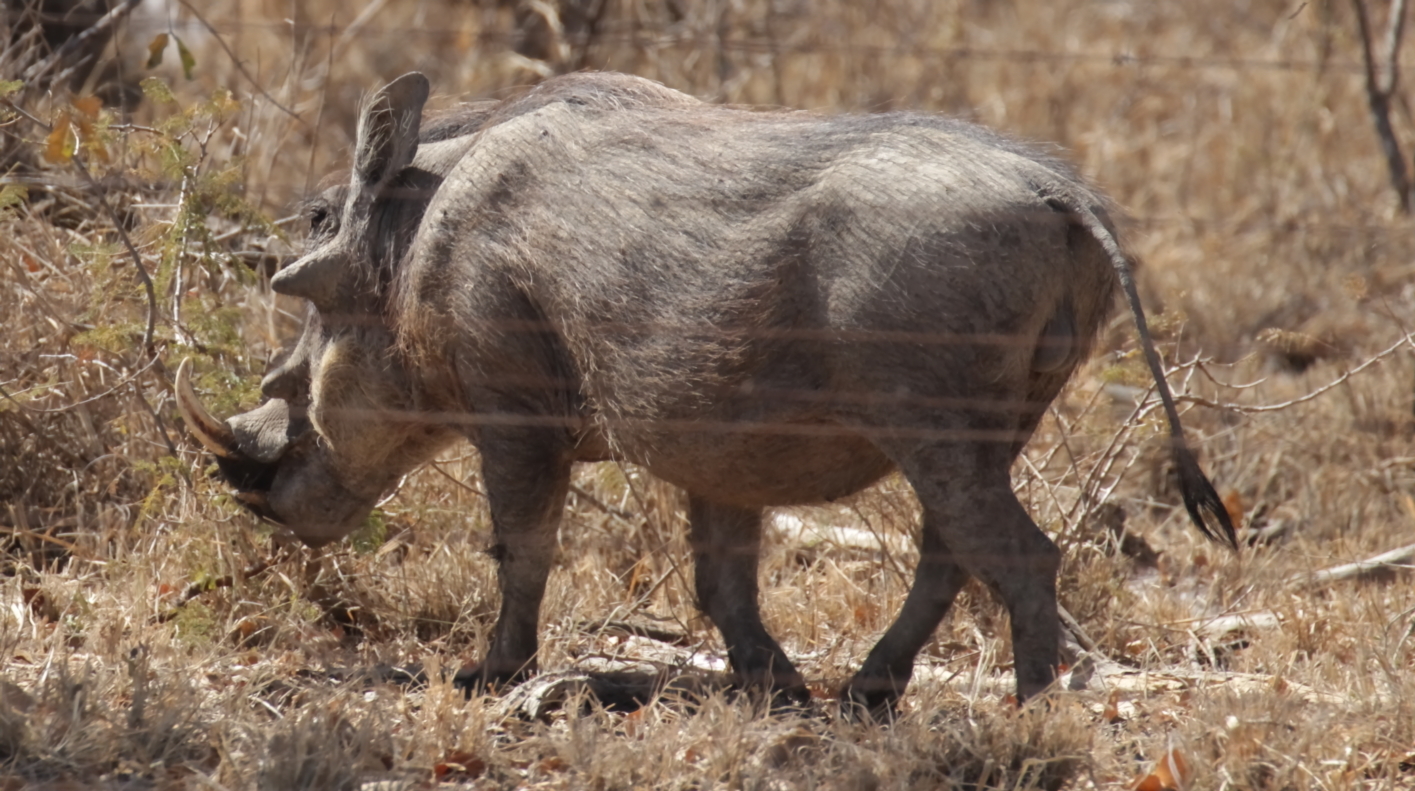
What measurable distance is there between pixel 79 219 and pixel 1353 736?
4.01 m

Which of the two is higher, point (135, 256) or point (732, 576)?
point (135, 256)

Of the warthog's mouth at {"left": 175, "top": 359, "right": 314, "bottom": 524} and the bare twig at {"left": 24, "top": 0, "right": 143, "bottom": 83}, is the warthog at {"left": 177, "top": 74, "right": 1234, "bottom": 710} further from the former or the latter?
the bare twig at {"left": 24, "top": 0, "right": 143, "bottom": 83}

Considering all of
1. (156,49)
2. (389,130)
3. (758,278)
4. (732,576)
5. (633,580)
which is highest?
(156,49)

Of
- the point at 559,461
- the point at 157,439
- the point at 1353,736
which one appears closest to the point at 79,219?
the point at 157,439

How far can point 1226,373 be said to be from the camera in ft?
18.4

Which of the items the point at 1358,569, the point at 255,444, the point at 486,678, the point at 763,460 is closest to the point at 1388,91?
the point at 1358,569

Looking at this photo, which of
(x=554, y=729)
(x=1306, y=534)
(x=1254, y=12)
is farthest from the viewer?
(x=1254, y=12)

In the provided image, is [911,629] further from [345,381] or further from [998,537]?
[345,381]

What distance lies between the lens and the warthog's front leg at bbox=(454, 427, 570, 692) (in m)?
3.45

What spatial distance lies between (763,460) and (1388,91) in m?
4.27

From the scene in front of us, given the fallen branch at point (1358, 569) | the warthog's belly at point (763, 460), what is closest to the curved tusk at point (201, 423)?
the warthog's belly at point (763, 460)

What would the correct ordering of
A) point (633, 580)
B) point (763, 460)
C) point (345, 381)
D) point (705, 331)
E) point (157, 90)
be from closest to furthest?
point (705, 331), point (763, 460), point (345, 381), point (157, 90), point (633, 580)

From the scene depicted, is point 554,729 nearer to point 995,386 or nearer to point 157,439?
point 995,386

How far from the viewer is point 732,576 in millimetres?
3725
